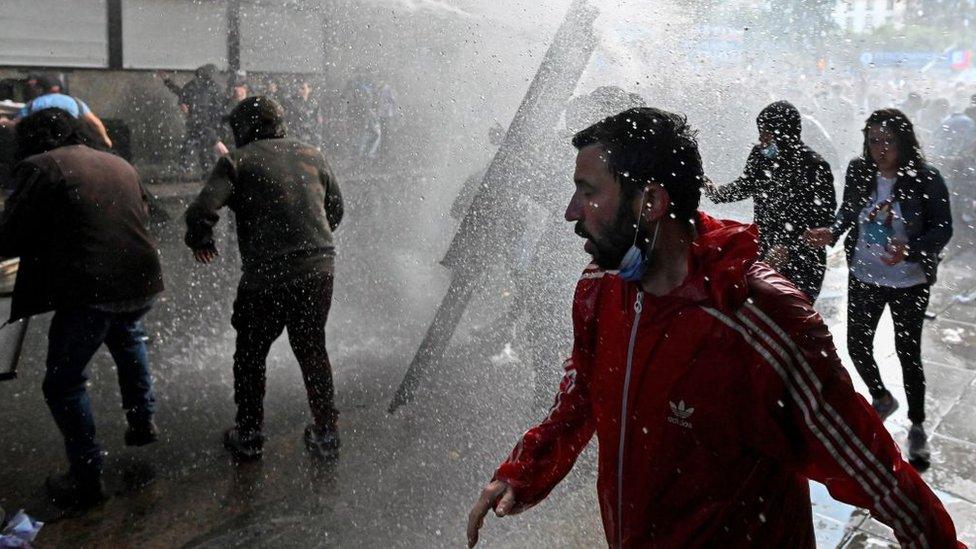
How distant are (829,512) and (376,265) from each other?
578 centimetres

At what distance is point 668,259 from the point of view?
5.74 feet

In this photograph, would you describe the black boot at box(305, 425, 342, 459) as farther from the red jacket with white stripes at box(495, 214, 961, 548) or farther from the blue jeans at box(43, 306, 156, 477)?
the red jacket with white stripes at box(495, 214, 961, 548)

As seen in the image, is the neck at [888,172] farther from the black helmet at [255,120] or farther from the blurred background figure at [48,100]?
the blurred background figure at [48,100]

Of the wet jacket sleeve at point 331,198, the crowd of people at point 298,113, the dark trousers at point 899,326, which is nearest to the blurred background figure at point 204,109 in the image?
the crowd of people at point 298,113

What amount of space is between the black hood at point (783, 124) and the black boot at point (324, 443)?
279cm

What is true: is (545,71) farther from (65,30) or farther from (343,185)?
(65,30)

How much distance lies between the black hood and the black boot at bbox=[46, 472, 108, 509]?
12.3 ft

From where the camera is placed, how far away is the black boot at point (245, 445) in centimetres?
429

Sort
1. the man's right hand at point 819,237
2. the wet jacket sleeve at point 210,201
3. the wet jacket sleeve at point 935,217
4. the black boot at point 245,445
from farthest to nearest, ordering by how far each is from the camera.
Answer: the man's right hand at point 819,237 < the wet jacket sleeve at point 935,217 < the black boot at point 245,445 < the wet jacket sleeve at point 210,201

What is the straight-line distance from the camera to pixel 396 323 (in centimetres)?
703

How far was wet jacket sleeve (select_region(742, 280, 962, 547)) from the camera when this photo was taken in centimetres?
158

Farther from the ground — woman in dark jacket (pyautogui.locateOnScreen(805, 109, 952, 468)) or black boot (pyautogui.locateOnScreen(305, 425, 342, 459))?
woman in dark jacket (pyautogui.locateOnScreen(805, 109, 952, 468))

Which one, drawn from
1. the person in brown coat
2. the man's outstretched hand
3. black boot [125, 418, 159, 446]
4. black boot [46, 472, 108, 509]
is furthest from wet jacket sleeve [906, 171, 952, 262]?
black boot [46, 472, 108, 509]

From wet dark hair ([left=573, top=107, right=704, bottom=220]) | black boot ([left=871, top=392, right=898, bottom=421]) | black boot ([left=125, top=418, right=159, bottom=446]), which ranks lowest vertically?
black boot ([left=125, top=418, right=159, bottom=446])
